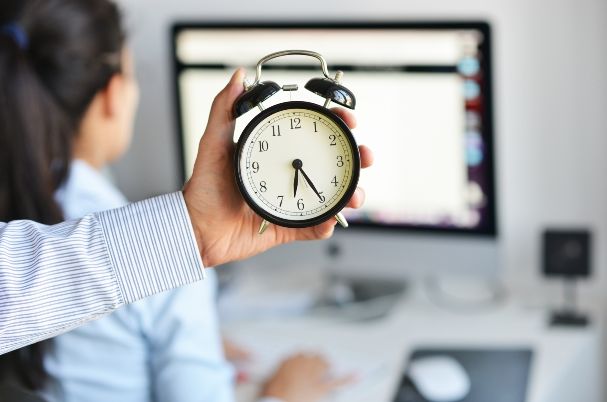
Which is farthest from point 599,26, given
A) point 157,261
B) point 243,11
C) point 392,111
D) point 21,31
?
point 157,261

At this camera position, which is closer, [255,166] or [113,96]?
[255,166]

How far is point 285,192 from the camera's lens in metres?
0.92

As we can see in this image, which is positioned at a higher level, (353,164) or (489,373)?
(353,164)

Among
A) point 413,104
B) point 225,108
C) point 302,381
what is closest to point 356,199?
point 225,108

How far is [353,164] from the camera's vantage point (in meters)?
0.92

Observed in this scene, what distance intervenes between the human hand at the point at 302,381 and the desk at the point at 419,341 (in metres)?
0.02

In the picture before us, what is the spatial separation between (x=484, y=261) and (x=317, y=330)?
335 mm

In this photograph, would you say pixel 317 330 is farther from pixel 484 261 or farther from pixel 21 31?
pixel 21 31

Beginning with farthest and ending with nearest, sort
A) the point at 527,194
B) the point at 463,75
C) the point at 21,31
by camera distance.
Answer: the point at 527,194 < the point at 463,75 < the point at 21,31

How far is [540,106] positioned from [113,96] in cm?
86

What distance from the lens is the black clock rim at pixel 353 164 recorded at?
2.96 ft

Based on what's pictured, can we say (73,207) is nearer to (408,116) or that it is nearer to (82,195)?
(82,195)

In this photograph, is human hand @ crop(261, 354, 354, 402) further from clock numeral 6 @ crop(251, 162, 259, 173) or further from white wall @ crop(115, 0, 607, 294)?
clock numeral 6 @ crop(251, 162, 259, 173)

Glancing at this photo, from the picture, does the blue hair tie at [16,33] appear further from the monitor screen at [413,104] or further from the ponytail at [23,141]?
the monitor screen at [413,104]
